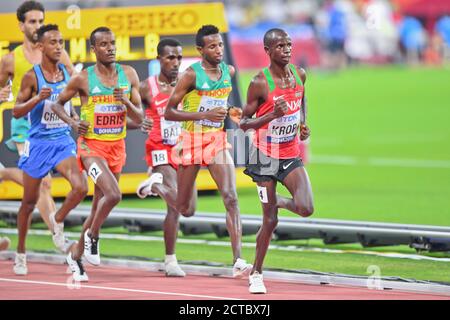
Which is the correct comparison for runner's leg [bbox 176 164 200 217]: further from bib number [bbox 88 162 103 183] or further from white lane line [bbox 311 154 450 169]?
white lane line [bbox 311 154 450 169]

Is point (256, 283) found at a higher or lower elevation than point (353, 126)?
higher

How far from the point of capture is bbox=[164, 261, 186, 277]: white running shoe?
1413 centimetres

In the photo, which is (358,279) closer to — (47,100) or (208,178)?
(47,100)

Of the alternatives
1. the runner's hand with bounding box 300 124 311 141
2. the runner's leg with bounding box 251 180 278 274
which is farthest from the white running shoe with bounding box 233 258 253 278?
the runner's hand with bounding box 300 124 311 141

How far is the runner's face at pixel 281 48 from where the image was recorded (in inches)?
503

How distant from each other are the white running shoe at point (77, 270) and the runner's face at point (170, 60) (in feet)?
7.54

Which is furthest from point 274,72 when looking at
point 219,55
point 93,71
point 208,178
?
point 208,178

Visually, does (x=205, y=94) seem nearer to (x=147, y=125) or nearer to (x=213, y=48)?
(x=213, y=48)

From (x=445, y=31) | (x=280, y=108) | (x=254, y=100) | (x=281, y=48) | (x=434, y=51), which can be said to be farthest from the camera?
(x=434, y=51)

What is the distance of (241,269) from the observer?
13.4 m

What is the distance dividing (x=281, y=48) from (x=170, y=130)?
8.23ft

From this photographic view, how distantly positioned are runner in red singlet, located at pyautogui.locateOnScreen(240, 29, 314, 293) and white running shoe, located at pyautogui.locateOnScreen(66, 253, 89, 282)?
1.83 m

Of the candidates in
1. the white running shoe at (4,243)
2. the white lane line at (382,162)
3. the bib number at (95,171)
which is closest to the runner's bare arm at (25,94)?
the bib number at (95,171)

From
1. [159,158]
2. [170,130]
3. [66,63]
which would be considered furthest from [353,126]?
[159,158]
